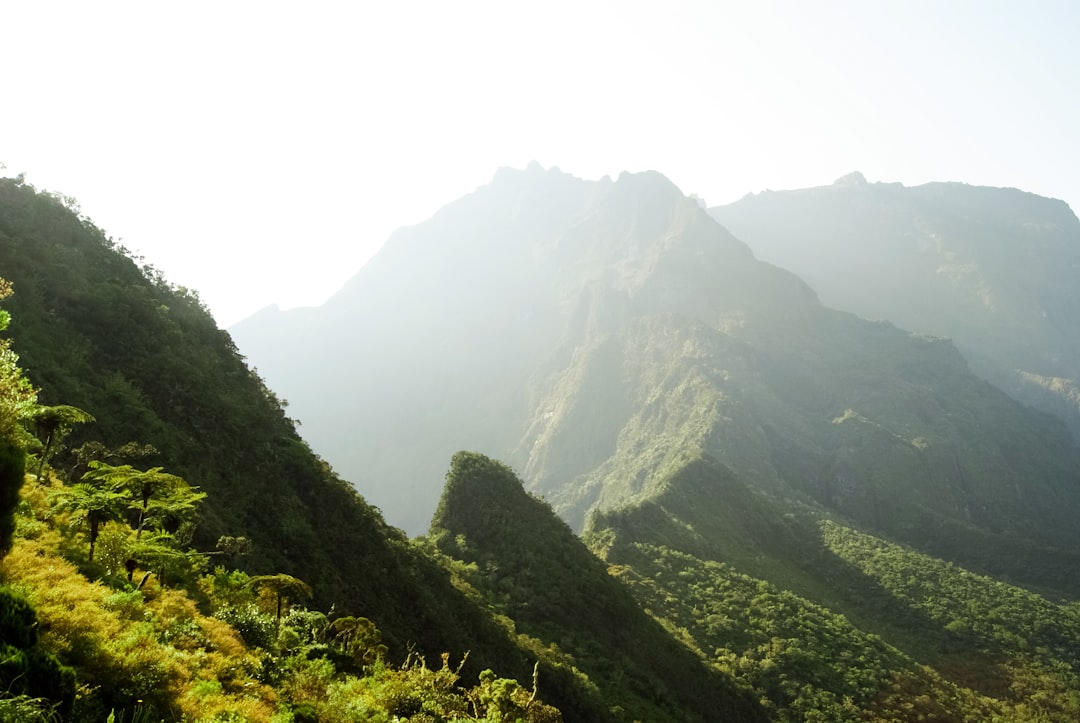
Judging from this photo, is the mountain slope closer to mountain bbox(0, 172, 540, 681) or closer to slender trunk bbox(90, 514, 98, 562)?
mountain bbox(0, 172, 540, 681)

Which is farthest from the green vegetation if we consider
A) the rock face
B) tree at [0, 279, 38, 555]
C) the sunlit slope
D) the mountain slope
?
the rock face

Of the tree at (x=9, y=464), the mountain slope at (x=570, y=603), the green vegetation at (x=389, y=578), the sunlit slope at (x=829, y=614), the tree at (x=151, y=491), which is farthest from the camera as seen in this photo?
the sunlit slope at (x=829, y=614)

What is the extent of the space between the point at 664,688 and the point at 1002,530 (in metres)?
114

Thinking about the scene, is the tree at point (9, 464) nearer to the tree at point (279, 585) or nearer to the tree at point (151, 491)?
the tree at point (151, 491)

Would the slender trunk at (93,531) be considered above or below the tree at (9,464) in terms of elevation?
below

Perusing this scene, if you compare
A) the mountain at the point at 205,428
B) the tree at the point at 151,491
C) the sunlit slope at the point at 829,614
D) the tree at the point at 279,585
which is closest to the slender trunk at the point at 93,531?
the tree at the point at 151,491

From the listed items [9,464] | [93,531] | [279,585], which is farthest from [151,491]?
[9,464]

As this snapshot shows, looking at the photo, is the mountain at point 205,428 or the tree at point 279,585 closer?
the tree at point 279,585

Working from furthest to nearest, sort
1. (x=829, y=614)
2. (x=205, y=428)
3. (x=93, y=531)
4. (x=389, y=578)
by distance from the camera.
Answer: (x=829, y=614)
(x=389, y=578)
(x=205, y=428)
(x=93, y=531)

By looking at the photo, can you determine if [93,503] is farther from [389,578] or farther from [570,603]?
[570,603]

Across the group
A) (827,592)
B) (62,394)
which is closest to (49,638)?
(62,394)

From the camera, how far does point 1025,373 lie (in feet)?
634

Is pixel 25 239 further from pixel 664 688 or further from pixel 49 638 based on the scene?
pixel 664 688

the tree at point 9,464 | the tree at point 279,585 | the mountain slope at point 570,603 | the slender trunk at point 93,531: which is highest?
the tree at point 9,464
